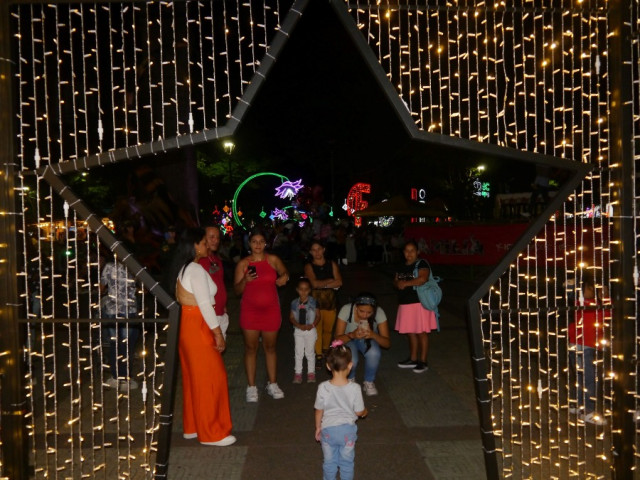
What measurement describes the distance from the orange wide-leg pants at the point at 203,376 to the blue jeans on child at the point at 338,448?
1590 mm

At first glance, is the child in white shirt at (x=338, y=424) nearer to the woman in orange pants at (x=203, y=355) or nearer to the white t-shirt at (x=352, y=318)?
the woman in orange pants at (x=203, y=355)

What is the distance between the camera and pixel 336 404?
14.1 ft

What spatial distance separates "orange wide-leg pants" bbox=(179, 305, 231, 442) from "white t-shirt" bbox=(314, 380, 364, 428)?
1.53 metres

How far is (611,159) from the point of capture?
14.6ft

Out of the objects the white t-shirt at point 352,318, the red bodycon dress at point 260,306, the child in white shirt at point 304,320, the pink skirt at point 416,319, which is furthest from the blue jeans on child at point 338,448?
the pink skirt at point 416,319

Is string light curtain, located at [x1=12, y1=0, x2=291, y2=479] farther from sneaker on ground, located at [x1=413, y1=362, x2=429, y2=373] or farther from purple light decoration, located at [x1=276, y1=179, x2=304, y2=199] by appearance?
purple light decoration, located at [x1=276, y1=179, x2=304, y2=199]

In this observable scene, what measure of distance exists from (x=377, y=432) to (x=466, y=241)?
636 inches

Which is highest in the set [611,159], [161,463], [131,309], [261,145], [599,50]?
[261,145]

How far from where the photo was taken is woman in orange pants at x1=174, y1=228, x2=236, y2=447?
213 inches

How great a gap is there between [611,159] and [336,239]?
67.0 feet

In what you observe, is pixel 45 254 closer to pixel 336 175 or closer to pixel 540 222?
pixel 540 222

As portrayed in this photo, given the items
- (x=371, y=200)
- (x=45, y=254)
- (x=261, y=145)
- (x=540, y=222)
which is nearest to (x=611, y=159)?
(x=540, y=222)

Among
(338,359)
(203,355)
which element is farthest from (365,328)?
(338,359)

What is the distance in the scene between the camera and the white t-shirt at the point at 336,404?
14.0ft
